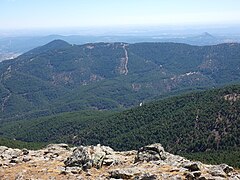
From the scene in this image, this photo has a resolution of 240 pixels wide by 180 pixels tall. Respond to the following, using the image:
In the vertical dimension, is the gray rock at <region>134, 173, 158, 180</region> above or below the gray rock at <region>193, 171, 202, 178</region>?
below

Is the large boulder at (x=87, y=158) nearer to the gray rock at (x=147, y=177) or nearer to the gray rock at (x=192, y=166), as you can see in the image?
the gray rock at (x=147, y=177)

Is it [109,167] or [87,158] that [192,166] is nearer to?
[109,167]

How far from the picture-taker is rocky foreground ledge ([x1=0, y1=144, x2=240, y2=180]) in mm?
40438

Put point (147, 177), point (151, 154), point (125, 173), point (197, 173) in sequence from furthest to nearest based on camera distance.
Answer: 1. point (151, 154)
2. point (125, 173)
3. point (147, 177)
4. point (197, 173)

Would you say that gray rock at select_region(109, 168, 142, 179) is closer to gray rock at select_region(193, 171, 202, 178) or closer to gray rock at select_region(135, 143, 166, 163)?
gray rock at select_region(135, 143, 166, 163)

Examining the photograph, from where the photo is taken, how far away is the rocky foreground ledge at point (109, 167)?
4044cm

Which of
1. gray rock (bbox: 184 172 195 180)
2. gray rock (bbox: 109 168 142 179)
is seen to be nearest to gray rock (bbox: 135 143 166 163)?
gray rock (bbox: 109 168 142 179)

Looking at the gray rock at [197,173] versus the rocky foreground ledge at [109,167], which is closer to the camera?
the gray rock at [197,173]

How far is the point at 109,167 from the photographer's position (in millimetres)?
46562

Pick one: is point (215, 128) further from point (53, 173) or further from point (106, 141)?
point (53, 173)

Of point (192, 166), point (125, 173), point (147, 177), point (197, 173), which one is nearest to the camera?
point (197, 173)

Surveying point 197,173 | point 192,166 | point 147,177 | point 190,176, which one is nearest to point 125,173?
point 147,177

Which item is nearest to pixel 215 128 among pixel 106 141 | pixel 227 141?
pixel 227 141

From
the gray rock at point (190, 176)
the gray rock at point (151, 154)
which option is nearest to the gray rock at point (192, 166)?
the gray rock at point (190, 176)
